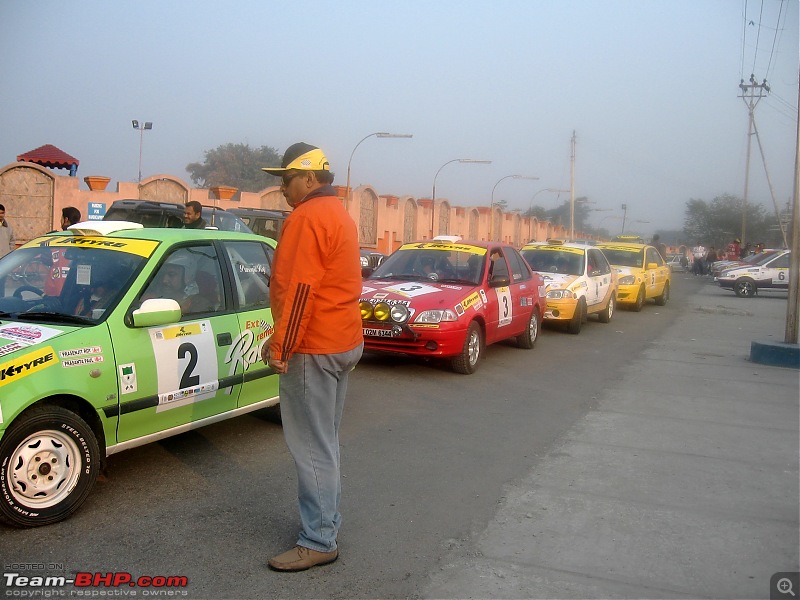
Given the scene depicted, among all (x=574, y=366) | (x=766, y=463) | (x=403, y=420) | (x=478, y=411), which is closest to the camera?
(x=766, y=463)

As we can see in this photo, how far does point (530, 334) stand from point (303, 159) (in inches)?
332

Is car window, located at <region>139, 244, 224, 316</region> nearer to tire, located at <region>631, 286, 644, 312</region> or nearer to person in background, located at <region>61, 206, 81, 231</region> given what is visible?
person in background, located at <region>61, 206, 81, 231</region>

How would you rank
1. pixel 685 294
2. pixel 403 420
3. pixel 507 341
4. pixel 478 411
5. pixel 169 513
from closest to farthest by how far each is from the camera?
pixel 169 513 < pixel 403 420 < pixel 478 411 < pixel 507 341 < pixel 685 294

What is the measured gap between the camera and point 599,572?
3.97m

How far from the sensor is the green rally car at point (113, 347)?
4145mm

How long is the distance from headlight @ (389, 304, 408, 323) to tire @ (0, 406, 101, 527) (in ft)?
16.2

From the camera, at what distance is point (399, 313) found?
905 cm

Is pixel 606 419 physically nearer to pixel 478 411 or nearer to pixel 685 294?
pixel 478 411

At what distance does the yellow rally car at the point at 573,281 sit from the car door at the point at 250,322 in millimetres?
8540

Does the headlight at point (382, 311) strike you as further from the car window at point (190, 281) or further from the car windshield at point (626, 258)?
the car windshield at point (626, 258)

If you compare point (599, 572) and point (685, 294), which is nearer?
point (599, 572)

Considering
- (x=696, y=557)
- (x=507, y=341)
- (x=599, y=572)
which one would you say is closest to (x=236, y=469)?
(x=599, y=572)

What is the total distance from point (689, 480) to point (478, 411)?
244 cm

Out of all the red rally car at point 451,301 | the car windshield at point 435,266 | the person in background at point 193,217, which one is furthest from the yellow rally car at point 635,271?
the person in background at point 193,217
